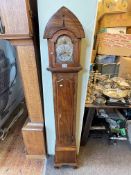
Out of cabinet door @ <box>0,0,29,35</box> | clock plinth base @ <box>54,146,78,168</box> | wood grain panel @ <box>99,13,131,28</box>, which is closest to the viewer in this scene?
cabinet door @ <box>0,0,29,35</box>

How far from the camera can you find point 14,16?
113cm

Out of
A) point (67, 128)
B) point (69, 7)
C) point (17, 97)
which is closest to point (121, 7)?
point (69, 7)

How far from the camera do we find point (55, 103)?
1.41m

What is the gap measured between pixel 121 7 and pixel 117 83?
35.0 inches

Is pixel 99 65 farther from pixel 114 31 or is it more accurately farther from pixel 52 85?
pixel 52 85

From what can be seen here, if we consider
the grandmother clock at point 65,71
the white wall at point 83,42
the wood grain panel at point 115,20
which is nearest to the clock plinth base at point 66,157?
the grandmother clock at point 65,71

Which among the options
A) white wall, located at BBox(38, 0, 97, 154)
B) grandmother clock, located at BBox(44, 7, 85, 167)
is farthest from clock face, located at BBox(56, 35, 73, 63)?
white wall, located at BBox(38, 0, 97, 154)

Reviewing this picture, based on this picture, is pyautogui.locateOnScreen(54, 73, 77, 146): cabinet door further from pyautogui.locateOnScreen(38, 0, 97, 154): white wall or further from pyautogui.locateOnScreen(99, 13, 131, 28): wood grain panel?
pyautogui.locateOnScreen(99, 13, 131, 28): wood grain panel

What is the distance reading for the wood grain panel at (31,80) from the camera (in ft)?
4.22

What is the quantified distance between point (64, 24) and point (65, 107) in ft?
2.16

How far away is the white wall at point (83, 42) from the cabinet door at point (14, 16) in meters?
0.12

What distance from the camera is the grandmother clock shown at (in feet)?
3.73

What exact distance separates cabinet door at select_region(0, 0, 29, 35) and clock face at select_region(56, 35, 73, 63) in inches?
9.4

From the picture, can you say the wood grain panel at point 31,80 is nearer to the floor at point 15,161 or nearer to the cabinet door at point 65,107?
the cabinet door at point 65,107
